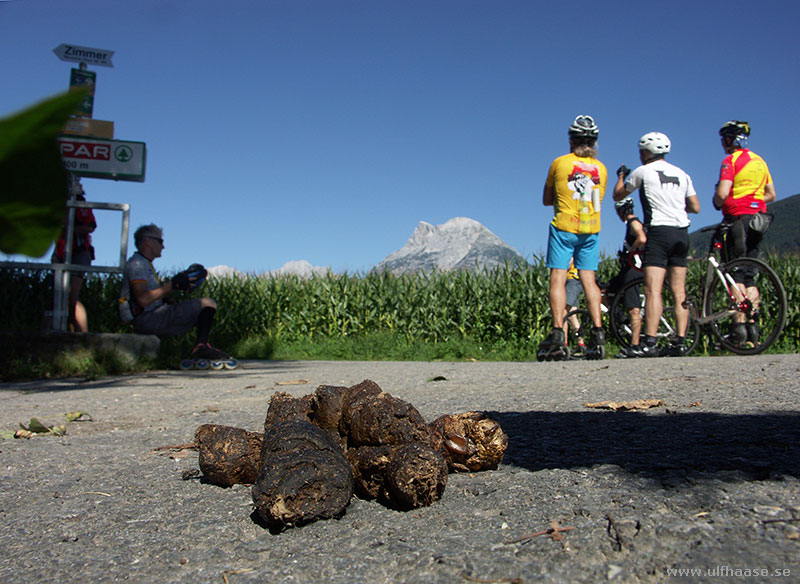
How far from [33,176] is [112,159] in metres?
7.89

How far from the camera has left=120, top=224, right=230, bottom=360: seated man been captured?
21.8 ft

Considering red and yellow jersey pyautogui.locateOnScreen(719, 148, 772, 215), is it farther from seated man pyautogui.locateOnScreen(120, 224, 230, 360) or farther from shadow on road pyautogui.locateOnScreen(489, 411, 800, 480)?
seated man pyautogui.locateOnScreen(120, 224, 230, 360)

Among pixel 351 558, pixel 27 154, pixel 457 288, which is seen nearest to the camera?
pixel 27 154

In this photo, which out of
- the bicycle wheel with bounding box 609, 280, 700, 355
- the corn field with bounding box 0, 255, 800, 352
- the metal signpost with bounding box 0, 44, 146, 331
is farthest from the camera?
the corn field with bounding box 0, 255, 800, 352

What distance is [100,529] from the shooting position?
5.93 ft

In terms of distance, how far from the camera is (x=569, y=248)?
6.04m

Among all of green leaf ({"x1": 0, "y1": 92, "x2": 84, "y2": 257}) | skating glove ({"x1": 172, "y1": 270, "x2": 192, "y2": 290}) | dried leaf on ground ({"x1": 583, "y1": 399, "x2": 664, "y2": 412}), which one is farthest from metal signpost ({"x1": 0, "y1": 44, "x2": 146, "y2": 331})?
green leaf ({"x1": 0, "y1": 92, "x2": 84, "y2": 257})

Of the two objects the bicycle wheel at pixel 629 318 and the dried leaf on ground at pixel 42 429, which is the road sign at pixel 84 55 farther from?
the bicycle wheel at pixel 629 318

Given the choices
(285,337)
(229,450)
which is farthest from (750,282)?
(285,337)

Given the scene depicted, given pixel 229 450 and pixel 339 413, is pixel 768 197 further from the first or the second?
pixel 229 450

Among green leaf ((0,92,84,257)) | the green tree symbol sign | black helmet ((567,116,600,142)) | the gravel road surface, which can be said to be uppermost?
black helmet ((567,116,600,142))

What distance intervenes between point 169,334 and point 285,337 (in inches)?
247

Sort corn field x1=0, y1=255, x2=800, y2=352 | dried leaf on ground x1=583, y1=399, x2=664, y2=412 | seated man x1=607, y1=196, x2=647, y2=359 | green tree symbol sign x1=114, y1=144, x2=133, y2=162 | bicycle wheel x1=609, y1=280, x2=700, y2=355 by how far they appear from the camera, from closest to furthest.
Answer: dried leaf on ground x1=583, y1=399, x2=664, y2=412 → seated man x1=607, y1=196, x2=647, y2=359 → bicycle wheel x1=609, y1=280, x2=700, y2=355 → green tree symbol sign x1=114, y1=144, x2=133, y2=162 → corn field x1=0, y1=255, x2=800, y2=352

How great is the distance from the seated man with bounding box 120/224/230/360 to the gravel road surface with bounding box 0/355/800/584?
355 cm
